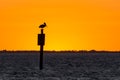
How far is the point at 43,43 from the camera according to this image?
6950 cm

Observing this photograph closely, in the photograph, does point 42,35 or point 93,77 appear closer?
point 93,77

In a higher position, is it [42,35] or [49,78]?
[42,35]

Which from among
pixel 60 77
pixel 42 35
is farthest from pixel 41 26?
pixel 60 77

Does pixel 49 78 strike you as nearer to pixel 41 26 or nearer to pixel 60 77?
pixel 60 77

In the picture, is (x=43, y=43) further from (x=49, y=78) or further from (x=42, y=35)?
(x=49, y=78)

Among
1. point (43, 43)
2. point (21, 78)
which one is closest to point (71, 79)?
point (21, 78)

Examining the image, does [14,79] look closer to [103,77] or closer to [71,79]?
[71,79]

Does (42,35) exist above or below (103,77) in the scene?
above

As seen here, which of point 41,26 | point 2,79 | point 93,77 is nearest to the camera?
point 2,79

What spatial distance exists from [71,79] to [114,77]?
5407 millimetres

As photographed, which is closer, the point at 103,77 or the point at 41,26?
the point at 103,77

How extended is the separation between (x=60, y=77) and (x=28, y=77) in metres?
3.16

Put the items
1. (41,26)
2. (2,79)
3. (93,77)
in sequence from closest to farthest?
(2,79)
(93,77)
(41,26)

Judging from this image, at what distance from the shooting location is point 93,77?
61906 millimetres
